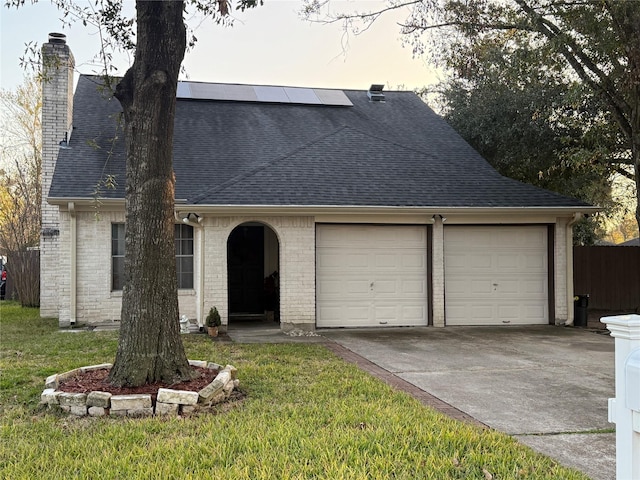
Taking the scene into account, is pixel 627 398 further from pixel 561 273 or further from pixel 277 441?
pixel 561 273

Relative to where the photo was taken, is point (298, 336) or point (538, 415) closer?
point (538, 415)

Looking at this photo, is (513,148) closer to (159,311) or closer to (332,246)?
(332,246)

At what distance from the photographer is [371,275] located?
1273cm

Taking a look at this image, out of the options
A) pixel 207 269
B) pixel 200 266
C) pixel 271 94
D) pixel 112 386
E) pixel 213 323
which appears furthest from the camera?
pixel 271 94

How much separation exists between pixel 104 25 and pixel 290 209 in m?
4.98

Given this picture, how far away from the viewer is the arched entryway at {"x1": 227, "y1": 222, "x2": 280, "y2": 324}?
1509 centimetres

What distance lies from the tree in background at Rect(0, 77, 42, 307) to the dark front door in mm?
11244

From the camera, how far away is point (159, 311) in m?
6.55

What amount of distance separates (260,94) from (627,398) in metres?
16.2

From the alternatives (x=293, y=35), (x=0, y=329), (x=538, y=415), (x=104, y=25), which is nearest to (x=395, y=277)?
(x=293, y=35)

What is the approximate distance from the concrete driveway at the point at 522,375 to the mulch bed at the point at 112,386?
2758 millimetres

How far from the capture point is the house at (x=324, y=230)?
12.1 meters

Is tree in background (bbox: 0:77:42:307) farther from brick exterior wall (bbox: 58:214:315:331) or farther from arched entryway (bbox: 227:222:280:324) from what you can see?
arched entryway (bbox: 227:222:280:324)

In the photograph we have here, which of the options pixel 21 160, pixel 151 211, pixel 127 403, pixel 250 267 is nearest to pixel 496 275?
pixel 250 267
